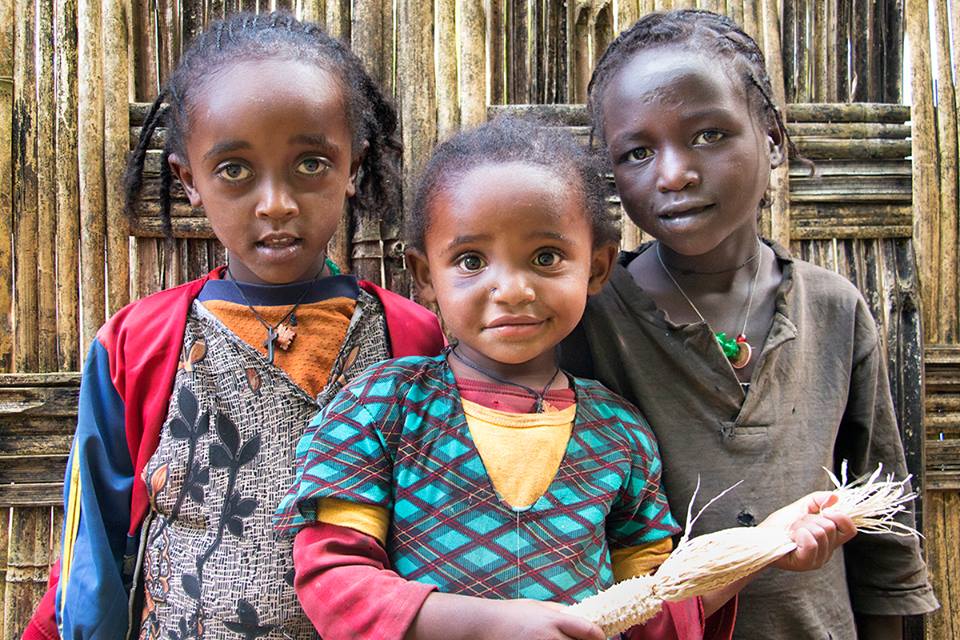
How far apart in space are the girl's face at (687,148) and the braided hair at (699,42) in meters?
0.05

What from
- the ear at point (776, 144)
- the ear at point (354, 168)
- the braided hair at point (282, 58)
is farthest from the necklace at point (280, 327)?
the ear at point (776, 144)

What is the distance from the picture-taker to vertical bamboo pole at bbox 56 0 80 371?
96.8 inches

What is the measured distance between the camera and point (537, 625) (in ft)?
4.60

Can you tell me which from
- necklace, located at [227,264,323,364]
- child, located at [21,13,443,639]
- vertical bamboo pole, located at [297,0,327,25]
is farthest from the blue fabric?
vertical bamboo pole, located at [297,0,327,25]

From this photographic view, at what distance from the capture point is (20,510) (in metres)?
2.49

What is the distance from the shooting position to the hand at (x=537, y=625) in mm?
1399

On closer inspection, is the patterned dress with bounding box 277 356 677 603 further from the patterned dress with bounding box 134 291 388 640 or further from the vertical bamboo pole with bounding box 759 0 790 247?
the vertical bamboo pole with bounding box 759 0 790 247

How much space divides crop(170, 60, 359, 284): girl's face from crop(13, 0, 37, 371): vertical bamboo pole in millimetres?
874

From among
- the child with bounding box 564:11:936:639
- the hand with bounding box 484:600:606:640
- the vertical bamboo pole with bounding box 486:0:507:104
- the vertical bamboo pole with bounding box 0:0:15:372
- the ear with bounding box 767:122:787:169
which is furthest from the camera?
the vertical bamboo pole with bounding box 486:0:507:104

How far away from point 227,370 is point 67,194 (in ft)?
3.23

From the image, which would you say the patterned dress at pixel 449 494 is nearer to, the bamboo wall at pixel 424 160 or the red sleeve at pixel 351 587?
the red sleeve at pixel 351 587

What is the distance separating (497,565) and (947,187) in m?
2.04

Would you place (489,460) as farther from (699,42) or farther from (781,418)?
(699,42)

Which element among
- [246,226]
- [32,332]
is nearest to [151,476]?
[246,226]
